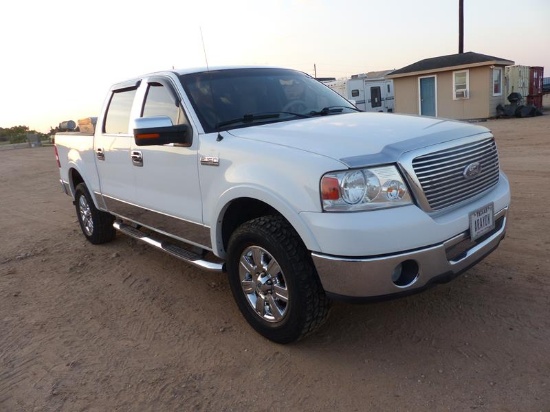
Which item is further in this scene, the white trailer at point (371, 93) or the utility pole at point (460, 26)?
the utility pole at point (460, 26)

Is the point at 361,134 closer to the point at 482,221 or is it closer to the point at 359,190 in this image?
the point at 359,190

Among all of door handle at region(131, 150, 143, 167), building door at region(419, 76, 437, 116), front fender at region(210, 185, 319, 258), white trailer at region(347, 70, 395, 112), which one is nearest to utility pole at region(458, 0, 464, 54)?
white trailer at region(347, 70, 395, 112)

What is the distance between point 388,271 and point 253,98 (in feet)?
6.86

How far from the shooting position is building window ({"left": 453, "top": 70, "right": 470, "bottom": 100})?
22531mm

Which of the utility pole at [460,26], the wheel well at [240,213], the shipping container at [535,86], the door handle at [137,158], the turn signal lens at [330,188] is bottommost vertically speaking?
the shipping container at [535,86]

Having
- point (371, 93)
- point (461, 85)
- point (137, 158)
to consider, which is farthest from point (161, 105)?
point (371, 93)

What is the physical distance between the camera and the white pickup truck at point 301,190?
281cm

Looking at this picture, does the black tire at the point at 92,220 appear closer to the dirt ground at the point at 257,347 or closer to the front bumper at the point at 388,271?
the dirt ground at the point at 257,347

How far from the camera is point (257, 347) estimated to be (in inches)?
137

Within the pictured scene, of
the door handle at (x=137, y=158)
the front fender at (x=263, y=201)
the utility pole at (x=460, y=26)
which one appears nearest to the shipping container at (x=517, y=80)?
the utility pole at (x=460, y=26)

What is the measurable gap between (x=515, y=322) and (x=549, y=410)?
951 mm

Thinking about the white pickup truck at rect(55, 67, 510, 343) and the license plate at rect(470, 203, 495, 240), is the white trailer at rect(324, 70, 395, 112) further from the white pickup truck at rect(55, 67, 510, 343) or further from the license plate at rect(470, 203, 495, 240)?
the license plate at rect(470, 203, 495, 240)

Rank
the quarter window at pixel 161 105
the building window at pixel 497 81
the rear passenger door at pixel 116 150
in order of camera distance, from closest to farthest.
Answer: the quarter window at pixel 161 105
the rear passenger door at pixel 116 150
the building window at pixel 497 81

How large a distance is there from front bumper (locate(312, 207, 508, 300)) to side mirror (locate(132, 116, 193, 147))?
5.13 feet
